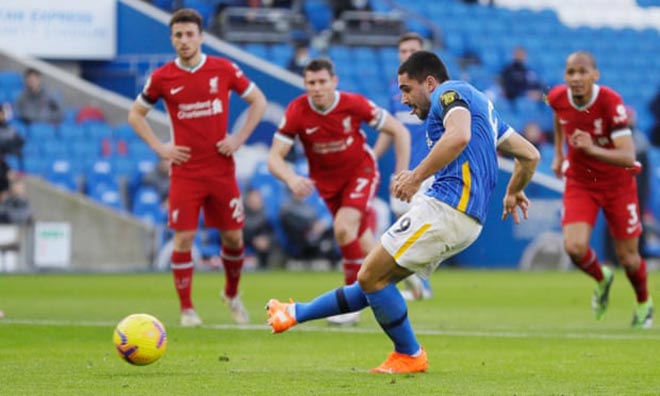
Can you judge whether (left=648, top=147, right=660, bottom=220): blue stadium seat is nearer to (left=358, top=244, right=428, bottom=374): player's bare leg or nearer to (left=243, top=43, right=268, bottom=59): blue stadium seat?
(left=243, top=43, right=268, bottom=59): blue stadium seat

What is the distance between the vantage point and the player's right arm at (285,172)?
11.7 metres

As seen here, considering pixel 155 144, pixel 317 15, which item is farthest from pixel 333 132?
pixel 317 15

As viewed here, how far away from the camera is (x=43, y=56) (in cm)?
2784

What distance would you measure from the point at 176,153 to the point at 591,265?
387 cm

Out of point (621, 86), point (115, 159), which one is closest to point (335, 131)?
point (115, 159)

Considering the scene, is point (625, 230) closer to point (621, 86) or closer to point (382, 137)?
point (382, 137)

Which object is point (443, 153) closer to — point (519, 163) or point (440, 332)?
point (519, 163)

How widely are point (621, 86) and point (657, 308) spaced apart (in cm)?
1646

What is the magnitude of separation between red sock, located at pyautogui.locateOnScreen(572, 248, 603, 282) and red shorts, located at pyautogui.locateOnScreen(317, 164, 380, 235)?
196 centimetres

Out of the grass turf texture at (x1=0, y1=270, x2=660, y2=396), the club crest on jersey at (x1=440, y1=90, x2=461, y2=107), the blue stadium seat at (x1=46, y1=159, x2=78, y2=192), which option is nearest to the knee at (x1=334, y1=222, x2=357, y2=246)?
the grass turf texture at (x1=0, y1=270, x2=660, y2=396)

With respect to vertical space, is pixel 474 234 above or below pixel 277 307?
above

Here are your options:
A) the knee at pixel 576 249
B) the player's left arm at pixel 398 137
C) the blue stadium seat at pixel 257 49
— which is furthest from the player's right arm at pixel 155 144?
the blue stadium seat at pixel 257 49

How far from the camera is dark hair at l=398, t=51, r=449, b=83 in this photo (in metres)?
8.20

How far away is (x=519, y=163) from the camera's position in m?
8.63
